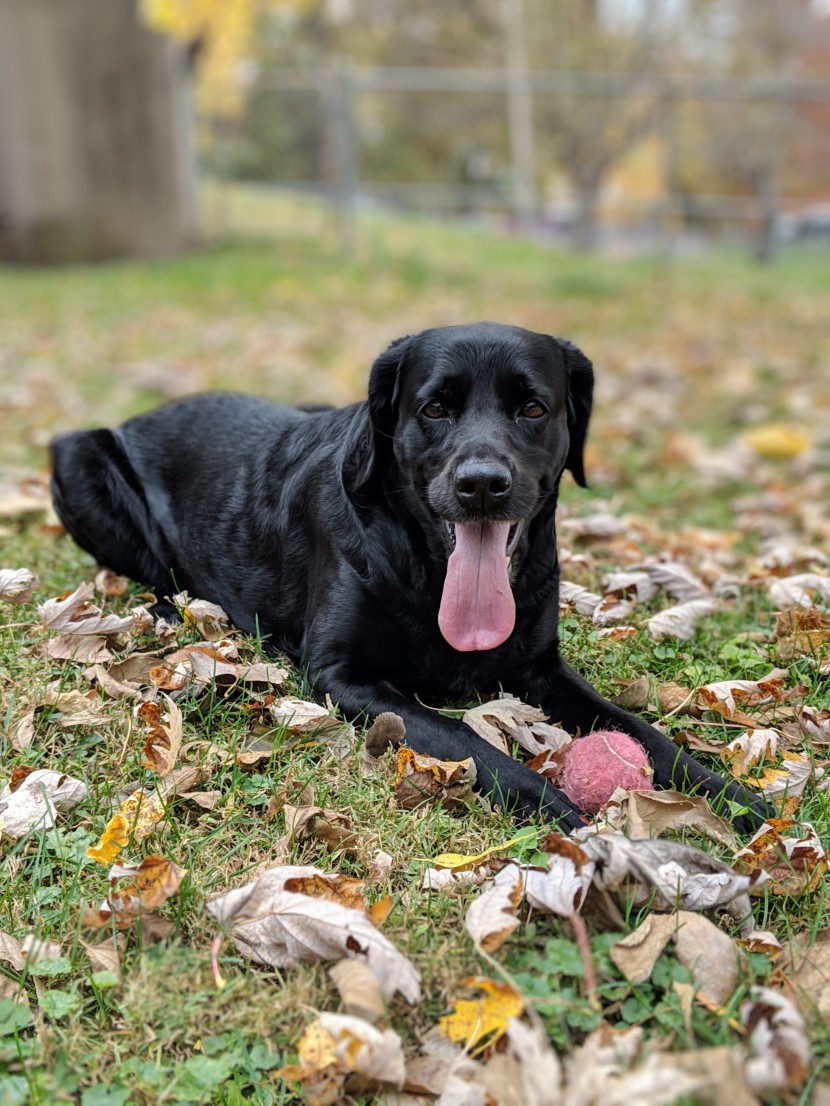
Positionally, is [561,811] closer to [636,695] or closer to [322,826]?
[322,826]

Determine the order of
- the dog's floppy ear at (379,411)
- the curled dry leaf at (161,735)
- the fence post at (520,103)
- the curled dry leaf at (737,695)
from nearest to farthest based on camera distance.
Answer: the curled dry leaf at (161,735)
the curled dry leaf at (737,695)
the dog's floppy ear at (379,411)
the fence post at (520,103)

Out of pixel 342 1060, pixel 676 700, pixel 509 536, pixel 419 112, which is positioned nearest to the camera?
pixel 342 1060

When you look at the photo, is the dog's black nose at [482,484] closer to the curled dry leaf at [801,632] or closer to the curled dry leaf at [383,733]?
the curled dry leaf at [383,733]

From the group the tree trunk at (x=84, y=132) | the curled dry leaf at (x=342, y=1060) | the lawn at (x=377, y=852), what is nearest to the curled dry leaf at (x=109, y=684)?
the lawn at (x=377, y=852)

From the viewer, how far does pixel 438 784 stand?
267 cm

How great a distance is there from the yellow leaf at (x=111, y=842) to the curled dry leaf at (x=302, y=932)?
0.98 feet

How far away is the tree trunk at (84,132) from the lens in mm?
13773

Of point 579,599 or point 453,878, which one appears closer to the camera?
point 453,878

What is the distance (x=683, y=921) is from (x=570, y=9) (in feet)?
93.7

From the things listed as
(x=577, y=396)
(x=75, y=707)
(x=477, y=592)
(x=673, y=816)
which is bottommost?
(x=673, y=816)

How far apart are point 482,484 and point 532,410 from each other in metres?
0.44

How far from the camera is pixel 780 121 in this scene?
2380 centimetres

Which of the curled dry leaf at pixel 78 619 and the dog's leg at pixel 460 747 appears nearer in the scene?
the dog's leg at pixel 460 747

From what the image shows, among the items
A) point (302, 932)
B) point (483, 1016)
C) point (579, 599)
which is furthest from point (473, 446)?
point (483, 1016)
